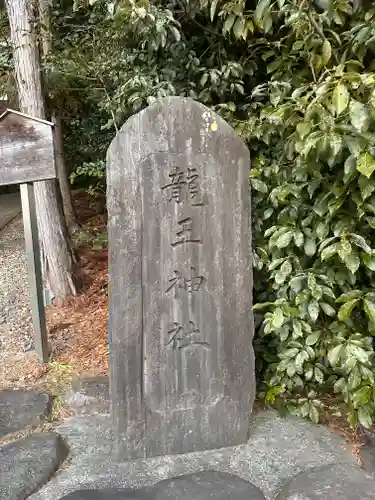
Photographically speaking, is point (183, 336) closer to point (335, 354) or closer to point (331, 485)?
point (335, 354)

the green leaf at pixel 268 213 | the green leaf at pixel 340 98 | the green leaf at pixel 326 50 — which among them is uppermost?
the green leaf at pixel 326 50

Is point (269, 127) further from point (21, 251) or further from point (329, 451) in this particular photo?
point (21, 251)

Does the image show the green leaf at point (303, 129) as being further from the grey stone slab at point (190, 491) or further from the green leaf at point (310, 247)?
the grey stone slab at point (190, 491)

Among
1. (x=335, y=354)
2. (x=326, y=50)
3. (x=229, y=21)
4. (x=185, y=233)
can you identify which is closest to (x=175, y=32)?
(x=229, y=21)

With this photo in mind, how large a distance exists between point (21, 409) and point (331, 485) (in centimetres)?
190

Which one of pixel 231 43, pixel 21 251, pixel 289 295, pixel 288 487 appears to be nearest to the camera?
pixel 288 487

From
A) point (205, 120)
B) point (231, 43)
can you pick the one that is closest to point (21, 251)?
point (231, 43)

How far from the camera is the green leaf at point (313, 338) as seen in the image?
286cm

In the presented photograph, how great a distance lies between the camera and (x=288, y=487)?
2.49 metres

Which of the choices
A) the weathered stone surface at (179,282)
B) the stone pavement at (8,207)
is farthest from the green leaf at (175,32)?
the stone pavement at (8,207)

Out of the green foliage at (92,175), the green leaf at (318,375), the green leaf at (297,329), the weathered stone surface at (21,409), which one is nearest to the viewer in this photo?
the green leaf at (297,329)

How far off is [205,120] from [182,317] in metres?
1.02

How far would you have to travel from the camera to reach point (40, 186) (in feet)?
14.9

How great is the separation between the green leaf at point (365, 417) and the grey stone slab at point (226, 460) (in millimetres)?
222
